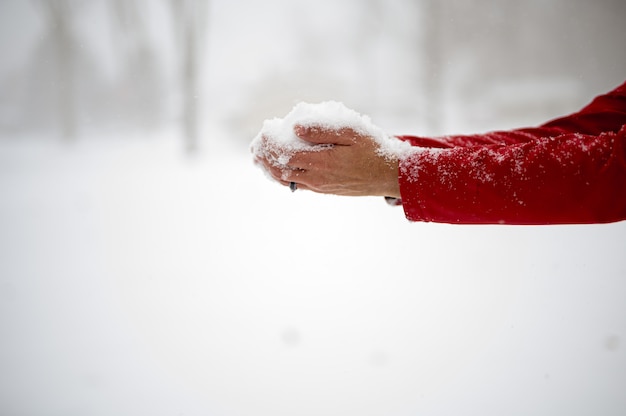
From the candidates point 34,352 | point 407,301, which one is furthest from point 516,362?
point 34,352

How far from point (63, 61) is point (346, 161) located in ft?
15.3

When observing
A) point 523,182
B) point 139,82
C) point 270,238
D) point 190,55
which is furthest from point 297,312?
point 139,82

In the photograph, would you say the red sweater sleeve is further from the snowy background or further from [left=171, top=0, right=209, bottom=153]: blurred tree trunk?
[left=171, top=0, right=209, bottom=153]: blurred tree trunk

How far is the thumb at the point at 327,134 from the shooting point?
60 cm

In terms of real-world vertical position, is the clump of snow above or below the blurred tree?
below

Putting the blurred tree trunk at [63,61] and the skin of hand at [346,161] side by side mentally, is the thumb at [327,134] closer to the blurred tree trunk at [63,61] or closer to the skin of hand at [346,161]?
the skin of hand at [346,161]

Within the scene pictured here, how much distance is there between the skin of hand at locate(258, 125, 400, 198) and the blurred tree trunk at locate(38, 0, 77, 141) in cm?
422

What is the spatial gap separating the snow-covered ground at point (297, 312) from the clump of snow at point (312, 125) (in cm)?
90

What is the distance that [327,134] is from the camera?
60cm

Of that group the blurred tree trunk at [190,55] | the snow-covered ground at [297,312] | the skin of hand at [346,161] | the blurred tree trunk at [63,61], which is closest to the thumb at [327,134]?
the skin of hand at [346,161]

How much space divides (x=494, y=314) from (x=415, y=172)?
126cm

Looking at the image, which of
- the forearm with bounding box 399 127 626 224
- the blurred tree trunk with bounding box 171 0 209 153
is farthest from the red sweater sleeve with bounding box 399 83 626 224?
the blurred tree trunk with bounding box 171 0 209 153

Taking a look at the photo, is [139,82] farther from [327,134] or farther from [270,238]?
[327,134]

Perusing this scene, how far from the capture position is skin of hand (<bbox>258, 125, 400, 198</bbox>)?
1.97 feet
